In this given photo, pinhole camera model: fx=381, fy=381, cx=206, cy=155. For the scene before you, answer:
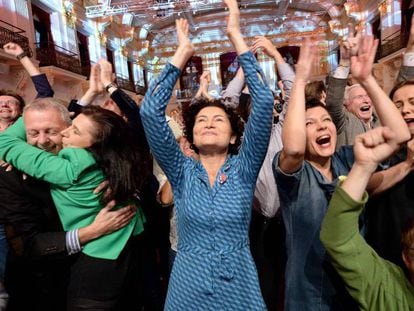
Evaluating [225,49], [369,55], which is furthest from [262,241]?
[225,49]

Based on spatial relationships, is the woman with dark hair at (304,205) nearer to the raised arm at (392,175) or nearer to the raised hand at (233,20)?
the raised arm at (392,175)

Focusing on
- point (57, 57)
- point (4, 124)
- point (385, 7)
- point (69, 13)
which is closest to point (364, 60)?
point (4, 124)

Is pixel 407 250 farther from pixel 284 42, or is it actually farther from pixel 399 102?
pixel 284 42

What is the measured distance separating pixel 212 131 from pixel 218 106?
0.59 feet

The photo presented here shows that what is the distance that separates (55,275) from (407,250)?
155cm

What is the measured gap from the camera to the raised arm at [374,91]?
1.33 meters

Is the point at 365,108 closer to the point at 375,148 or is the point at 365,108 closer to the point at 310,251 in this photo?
the point at 310,251

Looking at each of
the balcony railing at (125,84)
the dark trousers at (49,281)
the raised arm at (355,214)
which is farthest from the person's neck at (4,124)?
the balcony railing at (125,84)

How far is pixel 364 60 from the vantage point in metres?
1.42

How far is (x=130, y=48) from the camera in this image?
803 inches

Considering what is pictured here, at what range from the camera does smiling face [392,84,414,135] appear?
1715mm

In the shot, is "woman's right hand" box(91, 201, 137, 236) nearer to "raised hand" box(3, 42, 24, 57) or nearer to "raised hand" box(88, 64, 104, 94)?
"raised hand" box(88, 64, 104, 94)

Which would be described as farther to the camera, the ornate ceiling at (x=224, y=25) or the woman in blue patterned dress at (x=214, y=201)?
the ornate ceiling at (x=224, y=25)

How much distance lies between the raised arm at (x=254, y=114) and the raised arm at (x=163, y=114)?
0.24 metres
